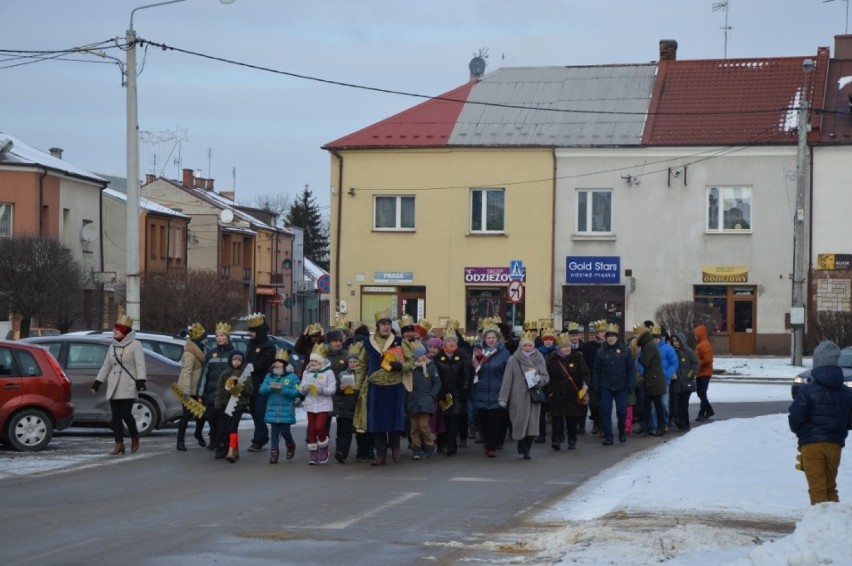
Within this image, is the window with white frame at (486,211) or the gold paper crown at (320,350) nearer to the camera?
the gold paper crown at (320,350)

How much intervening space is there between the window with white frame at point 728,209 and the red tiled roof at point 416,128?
998 centimetres

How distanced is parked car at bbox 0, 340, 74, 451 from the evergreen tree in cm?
10882

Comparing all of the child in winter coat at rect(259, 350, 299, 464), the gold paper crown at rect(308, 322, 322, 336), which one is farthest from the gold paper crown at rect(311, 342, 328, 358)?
the gold paper crown at rect(308, 322, 322, 336)

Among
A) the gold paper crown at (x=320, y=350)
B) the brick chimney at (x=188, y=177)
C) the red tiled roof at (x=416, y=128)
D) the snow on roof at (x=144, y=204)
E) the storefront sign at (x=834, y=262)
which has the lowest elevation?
the gold paper crown at (x=320, y=350)

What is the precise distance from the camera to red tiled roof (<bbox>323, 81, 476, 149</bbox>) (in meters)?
49.7

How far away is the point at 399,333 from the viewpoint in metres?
17.7

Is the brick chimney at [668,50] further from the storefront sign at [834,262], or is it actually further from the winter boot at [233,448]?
the winter boot at [233,448]

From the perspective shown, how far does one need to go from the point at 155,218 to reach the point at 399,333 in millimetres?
50385

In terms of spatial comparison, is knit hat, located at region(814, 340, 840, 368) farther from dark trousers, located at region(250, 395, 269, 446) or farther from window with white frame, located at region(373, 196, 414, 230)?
window with white frame, located at region(373, 196, 414, 230)

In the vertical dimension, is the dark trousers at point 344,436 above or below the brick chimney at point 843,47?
below

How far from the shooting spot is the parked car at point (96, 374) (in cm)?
2061

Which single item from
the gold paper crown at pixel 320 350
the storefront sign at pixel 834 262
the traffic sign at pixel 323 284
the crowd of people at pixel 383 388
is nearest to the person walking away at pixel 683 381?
the crowd of people at pixel 383 388

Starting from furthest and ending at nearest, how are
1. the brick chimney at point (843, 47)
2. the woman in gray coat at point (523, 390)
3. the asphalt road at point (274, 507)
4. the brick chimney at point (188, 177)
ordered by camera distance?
the brick chimney at point (188, 177) < the brick chimney at point (843, 47) < the woman in gray coat at point (523, 390) < the asphalt road at point (274, 507)

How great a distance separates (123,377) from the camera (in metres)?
17.9
